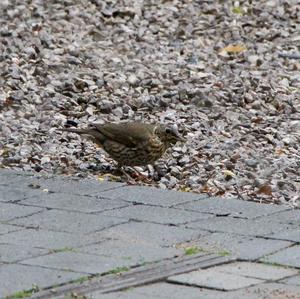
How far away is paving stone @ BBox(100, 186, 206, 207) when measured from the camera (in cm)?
846

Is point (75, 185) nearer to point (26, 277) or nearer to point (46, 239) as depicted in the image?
point (46, 239)

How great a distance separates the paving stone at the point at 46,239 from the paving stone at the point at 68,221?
12cm

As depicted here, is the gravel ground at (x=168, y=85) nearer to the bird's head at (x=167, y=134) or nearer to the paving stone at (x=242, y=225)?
the bird's head at (x=167, y=134)

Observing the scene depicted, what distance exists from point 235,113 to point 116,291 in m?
4.94

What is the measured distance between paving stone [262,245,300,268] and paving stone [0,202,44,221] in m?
1.82

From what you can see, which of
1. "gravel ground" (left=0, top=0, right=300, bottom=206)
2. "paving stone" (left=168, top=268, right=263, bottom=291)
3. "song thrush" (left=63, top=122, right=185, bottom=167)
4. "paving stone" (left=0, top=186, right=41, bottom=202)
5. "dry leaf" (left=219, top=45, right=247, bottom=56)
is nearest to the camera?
"paving stone" (left=168, top=268, right=263, bottom=291)

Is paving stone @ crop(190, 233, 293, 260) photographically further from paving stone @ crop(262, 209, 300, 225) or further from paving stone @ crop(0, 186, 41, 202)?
paving stone @ crop(0, 186, 41, 202)

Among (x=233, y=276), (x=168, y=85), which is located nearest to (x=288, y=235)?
(x=233, y=276)

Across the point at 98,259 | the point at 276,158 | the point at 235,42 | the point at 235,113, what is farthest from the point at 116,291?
the point at 235,42

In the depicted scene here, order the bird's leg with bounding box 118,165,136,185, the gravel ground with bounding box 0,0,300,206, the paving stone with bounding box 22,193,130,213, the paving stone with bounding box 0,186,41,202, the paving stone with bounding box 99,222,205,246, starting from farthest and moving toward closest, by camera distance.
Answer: the gravel ground with bounding box 0,0,300,206 → the bird's leg with bounding box 118,165,136,185 → the paving stone with bounding box 0,186,41,202 → the paving stone with bounding box 22,193,130,213 → the paving stone with bounding box 99,222,205,246

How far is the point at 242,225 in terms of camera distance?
7.86 meters

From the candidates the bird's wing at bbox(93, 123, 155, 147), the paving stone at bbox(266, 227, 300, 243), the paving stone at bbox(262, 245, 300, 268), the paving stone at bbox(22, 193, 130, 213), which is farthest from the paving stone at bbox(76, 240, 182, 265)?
the bird's wing at bbox(93, 123, 155, 147)

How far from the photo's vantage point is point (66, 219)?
7.98 m

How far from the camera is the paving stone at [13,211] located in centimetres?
809
